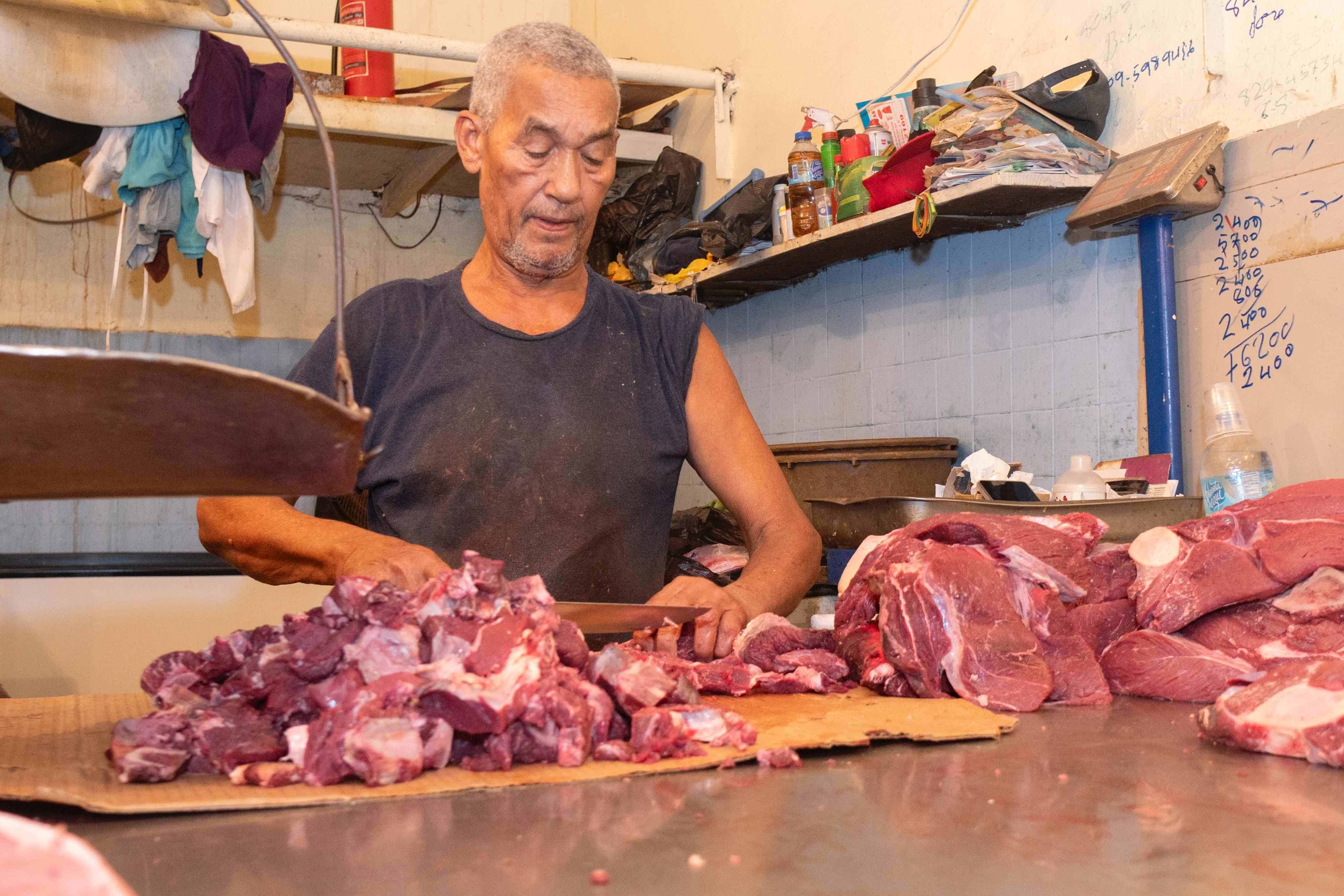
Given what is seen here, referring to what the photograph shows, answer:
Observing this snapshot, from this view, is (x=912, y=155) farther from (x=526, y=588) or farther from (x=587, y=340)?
(x=526, y=588)

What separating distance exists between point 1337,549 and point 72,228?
20.0 ft

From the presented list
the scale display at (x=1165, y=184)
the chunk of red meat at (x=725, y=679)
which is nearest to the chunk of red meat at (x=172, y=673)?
the chunk of red meat at (x=725, y=679)

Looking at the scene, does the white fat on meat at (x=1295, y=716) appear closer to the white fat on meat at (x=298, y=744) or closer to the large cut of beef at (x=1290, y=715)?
the large cut of beef at (x=1290, y=715)

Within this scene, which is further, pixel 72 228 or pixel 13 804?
pixel 72 228

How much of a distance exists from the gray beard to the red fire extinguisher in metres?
2.96

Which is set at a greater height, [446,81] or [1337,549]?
[446,81]

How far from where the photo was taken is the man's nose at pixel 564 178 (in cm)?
263

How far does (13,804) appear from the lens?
53.5 inches

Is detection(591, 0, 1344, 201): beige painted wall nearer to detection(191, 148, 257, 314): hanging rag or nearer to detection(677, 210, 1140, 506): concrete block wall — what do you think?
detection(677, 210, 1140, 506): concrete block wall

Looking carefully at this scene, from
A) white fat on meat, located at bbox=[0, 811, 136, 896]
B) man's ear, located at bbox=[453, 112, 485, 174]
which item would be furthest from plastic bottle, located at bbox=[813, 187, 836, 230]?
white fat on meat, located at bbox=[0, 811, 136, 896]

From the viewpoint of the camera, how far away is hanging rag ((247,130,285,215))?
472 centimetres

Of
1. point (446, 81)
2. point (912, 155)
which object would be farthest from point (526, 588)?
point (446, 81)

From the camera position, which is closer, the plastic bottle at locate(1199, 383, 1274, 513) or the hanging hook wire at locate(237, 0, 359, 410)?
the hanging hook wire at locate(237, 0, 359, 410)

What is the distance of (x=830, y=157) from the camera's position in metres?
4.40
